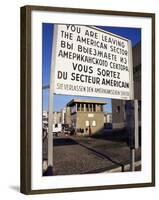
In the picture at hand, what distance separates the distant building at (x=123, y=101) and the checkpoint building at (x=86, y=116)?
1.6 inches

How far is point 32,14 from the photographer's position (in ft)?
5.36

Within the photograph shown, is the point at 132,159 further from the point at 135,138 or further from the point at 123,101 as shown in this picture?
the point at 123,101

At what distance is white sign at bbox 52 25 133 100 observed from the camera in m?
1.69

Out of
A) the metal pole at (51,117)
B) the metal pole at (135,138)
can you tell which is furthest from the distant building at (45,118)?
the metal pole at (135,138)

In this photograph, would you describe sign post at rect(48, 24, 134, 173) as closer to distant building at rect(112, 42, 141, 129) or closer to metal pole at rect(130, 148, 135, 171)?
distant building at rect(112, 42, 141, 129)

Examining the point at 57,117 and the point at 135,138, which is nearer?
the point at 57,117

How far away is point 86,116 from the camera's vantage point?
1739mm

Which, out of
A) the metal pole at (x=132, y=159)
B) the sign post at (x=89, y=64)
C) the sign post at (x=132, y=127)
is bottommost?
the metal pole at (x=132, y=159)

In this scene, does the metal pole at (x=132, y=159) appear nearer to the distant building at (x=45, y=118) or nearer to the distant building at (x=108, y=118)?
the distant building at (x=108, y=118)

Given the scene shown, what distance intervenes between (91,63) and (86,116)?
0.17 m

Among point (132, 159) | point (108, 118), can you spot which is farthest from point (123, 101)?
point (132, 159)

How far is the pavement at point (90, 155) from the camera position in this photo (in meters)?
1.69

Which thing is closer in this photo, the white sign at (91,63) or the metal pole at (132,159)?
the white sign at (91,63)

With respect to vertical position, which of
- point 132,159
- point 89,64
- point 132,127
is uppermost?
point 89,64
